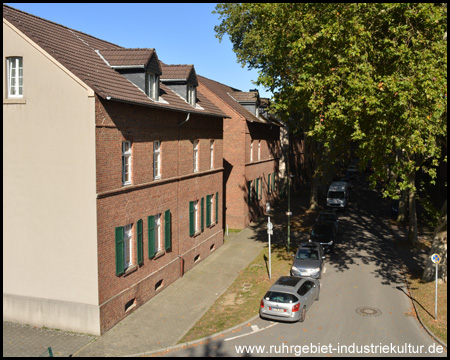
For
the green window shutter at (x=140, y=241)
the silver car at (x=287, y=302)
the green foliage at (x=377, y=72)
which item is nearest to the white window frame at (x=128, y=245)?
the green window shutter at (x=140, y=241)

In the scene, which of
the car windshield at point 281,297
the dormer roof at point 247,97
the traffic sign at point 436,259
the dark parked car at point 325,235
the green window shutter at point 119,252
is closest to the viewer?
the green window shutter at point 119,252

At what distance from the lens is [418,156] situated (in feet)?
76.9

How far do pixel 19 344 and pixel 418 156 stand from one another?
21.3m

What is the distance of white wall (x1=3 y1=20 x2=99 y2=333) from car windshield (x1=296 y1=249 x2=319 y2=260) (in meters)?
10.9

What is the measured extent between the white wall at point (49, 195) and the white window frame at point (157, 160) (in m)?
4.54

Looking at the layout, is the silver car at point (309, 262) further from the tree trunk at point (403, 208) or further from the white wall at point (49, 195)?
the tree trunk at point (403, 208)

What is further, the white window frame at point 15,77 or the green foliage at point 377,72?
the green foliage at point 377,72

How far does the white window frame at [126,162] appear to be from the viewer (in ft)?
51.5

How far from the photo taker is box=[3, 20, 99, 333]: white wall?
1382 cm

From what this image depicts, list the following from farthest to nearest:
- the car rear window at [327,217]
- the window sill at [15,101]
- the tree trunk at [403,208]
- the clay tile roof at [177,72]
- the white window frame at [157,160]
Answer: the tree trunk at [403,208]
the car rear window at [327,217]
the clay tile roof at [177,72]
the white window frame at [157,160]
the window sill at [15,101]

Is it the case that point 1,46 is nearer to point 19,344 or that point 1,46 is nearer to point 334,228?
point 19,344

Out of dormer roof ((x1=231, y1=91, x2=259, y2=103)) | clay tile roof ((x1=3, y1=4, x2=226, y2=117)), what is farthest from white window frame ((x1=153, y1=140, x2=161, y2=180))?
dormer roof ((x1=231, y1=91, x2=259, y2=103))

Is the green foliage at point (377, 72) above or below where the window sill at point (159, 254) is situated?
above

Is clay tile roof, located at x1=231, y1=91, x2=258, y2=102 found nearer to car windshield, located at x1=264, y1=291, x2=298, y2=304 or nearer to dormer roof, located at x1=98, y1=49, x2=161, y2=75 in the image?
dormer roof, located at x1=98, y1=49, x2=161, y2=75
